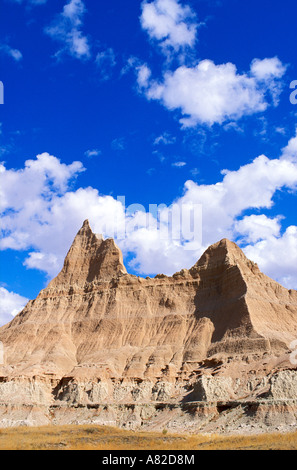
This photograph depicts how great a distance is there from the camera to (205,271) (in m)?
106

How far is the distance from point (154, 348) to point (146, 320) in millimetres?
9576

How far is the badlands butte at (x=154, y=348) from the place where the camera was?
6612cm

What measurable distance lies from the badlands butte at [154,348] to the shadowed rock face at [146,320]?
0.81 ft

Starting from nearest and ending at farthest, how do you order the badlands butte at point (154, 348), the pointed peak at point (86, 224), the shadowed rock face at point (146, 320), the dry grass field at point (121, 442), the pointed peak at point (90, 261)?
the dry grass field at point (121, 442) → the badlands butte at point (154, 348) → the shadowed rock face at point (146, 320) → the pointed peak at point (90, 261) → the pointed peak at point (86, 224)

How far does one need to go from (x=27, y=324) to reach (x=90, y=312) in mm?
14192

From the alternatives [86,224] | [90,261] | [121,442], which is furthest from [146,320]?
[121,442]

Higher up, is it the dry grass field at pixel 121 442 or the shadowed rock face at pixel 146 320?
the shadowed rock face at pixel 146 320

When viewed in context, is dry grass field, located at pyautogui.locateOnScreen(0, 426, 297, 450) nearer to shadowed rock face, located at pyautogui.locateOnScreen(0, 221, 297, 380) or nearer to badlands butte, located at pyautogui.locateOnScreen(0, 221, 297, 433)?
badlands butte, located at pyautogui.locateOnScreen(0, 221, 297, 433)

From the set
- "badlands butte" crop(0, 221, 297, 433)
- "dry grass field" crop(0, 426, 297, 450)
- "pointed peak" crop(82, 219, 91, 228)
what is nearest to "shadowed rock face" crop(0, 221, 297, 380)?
"badlands butte" crop(0, 221, 297, 433)

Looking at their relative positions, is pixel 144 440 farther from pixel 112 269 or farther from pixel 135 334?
pixel 112 269

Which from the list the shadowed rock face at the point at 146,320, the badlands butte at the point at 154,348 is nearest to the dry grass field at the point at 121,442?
the badlands butte at the point at 154,348

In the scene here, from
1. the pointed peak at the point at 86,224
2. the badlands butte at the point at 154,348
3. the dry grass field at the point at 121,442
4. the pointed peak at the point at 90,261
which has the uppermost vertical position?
the pointed peak at the point at 86,224

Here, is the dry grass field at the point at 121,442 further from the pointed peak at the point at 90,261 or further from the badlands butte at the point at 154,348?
the pointed peak at the point at 90,261
